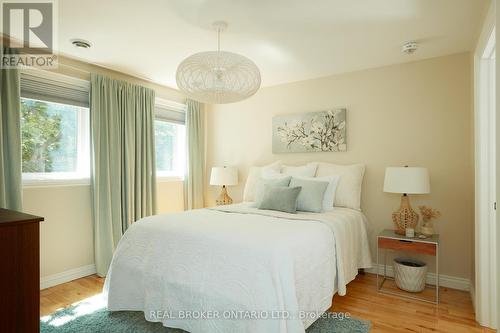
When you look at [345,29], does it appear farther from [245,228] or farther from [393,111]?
[245,228]

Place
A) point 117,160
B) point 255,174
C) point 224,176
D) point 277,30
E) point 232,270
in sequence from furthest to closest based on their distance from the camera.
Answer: point 224,176 → point 255,174 → point 117,160 → point 277,30 → point 232,270

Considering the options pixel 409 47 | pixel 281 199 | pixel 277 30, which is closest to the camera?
pixel 277 30

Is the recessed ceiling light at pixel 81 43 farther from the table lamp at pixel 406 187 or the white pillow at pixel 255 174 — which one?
the table lamp at pixel 406 187

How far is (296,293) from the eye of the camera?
6.04ft

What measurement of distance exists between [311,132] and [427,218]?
1.65 metres

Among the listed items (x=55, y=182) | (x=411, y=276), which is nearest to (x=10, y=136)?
(x=55, y=182)

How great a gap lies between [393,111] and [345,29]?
4.26ft

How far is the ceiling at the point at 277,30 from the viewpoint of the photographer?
218 centimetres

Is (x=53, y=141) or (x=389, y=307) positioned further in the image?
(x=53, y=141)

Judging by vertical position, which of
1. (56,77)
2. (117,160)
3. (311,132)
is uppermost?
(56,77)

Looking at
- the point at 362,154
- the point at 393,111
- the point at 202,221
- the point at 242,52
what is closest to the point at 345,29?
the point at 242,52

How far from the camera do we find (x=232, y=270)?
73.3 inches

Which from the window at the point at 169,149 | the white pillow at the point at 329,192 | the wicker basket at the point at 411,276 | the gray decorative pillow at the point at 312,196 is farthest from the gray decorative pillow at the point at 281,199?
the window at the point at 169,149

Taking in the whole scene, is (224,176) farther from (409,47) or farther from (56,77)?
(409,47)
